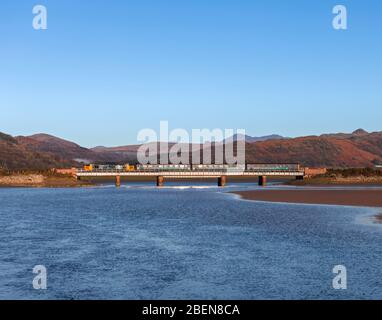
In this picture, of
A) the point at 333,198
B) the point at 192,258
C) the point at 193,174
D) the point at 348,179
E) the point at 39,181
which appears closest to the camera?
the point at 192,258

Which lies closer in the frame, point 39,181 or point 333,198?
point 333,198

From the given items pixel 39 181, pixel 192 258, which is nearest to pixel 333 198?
pixel 192 258

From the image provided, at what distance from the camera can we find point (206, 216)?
5928 cm

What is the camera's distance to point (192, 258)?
30891 mm

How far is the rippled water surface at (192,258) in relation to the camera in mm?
22906

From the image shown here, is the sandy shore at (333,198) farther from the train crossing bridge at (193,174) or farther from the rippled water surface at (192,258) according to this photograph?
A: the train crossing bridge at (193,174)

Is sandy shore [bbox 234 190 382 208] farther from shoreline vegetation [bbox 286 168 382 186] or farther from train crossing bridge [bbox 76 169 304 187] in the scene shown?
train crossing bridge [bbox 76 169 304 187]

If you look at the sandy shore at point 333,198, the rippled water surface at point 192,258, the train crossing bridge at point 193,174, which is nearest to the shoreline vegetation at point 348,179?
the train crossing bridge at point 193,174

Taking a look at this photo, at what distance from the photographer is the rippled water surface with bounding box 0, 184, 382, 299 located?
902 inches

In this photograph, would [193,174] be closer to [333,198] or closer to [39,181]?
[39,181]

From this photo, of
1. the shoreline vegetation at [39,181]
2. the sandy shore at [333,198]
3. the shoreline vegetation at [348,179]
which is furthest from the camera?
the shoreline vegetation at [39,181]
